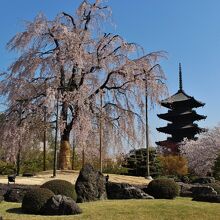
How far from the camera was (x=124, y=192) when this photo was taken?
70.2 feet

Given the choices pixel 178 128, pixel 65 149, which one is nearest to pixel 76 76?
pixel 65 149

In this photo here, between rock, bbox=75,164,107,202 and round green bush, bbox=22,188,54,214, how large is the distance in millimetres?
2780

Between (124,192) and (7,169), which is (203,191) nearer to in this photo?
(124,192)

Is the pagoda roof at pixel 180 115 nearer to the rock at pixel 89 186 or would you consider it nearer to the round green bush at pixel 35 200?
the rock at pixel 89 186

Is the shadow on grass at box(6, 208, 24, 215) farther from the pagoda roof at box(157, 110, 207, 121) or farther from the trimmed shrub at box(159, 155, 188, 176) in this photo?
the pagoda roof at box(157, 110, 207, 121)

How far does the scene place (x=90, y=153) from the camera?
3425 centimetres

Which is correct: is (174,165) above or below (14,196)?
above

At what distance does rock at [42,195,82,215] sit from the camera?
650 inches

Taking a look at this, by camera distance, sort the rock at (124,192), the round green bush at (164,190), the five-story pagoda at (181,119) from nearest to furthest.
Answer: the rock at (124,192)
the round green bush at (164,190)
the five-story pagoda at (181,119)

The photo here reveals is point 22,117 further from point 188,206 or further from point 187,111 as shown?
point 187,111

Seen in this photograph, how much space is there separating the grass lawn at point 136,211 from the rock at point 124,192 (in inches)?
98.1

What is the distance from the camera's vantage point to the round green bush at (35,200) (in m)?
16.9

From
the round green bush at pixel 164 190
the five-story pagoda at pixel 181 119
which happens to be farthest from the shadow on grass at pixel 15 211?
the five-story pagoda at pixel 181 119

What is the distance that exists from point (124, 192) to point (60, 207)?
17.7 feet
